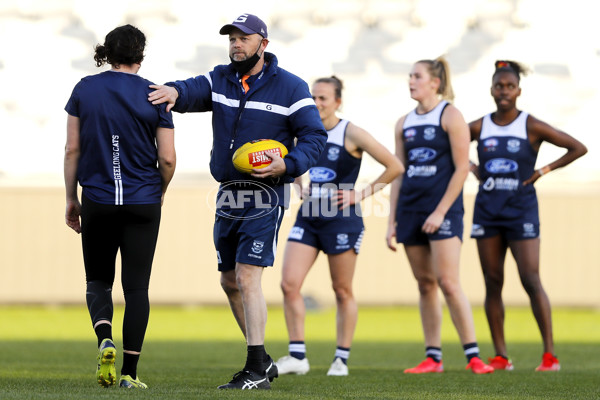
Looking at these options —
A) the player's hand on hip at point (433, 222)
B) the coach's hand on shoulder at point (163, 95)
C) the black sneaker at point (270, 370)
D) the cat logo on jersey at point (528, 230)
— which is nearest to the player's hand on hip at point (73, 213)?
the coach's hand on shoulder at point (163, 95)

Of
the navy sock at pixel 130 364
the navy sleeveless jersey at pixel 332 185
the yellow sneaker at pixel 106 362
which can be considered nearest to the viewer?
the yellow sneaker at pixel 106 362

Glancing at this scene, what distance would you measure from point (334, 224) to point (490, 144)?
132cm

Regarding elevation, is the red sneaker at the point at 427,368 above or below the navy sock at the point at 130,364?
below

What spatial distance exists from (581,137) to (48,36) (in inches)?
355

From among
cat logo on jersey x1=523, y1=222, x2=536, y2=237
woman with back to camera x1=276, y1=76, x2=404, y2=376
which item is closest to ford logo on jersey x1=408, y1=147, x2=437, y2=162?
woman with back to camera x1=276, y1=76, x2=404, y2=376

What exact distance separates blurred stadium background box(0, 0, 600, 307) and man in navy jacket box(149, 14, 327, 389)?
9220mm

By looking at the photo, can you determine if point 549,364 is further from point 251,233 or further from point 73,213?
point 73,213

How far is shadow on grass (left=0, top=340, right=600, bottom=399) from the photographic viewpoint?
457 cm

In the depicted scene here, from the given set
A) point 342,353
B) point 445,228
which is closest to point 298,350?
point 342,353

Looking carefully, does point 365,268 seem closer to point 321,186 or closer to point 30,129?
point 30,129

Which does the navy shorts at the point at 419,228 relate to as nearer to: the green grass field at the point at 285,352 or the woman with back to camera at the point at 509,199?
the woman with back to camera at the point at 509,199

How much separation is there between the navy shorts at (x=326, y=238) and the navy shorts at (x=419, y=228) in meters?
0.32

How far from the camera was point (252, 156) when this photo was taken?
468 centimetres

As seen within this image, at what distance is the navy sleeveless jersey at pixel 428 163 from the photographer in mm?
6461
